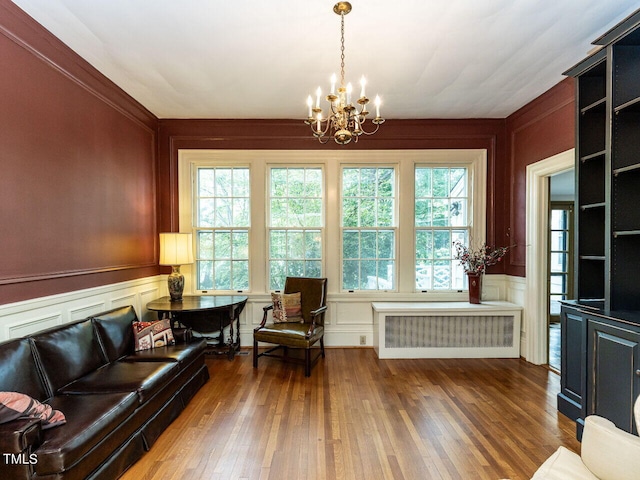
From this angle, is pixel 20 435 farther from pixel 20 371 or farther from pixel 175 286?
pixel 175 286

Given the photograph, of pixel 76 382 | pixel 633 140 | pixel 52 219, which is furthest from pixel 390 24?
pixel 76 382

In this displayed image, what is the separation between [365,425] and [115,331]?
88.9 inches

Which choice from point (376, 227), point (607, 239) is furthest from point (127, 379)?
point (607, 239)

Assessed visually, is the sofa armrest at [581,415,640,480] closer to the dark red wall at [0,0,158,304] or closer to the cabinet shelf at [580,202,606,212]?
the cabinet shelf at [580,202,606,212]

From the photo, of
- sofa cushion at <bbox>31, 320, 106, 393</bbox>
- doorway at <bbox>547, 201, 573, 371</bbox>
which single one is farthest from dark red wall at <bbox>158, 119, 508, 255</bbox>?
doorway at <bbox>547, 201, 573, 371</bbox>

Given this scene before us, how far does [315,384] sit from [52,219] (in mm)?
2685

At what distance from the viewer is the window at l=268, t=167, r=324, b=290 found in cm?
440

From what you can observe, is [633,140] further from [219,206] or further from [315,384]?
[219,206]

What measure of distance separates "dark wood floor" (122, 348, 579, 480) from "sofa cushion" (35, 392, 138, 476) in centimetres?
40

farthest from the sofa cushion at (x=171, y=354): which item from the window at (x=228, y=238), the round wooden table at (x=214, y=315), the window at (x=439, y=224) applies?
the window at (x=439, y=224)

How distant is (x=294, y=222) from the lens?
4410 millimetres

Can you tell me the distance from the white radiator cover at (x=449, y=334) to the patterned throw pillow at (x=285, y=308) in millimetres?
993

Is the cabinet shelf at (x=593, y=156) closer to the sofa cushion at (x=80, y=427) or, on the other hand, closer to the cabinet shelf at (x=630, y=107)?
the cabinet shelf at (x=630, y=107)

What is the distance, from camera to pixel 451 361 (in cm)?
387
